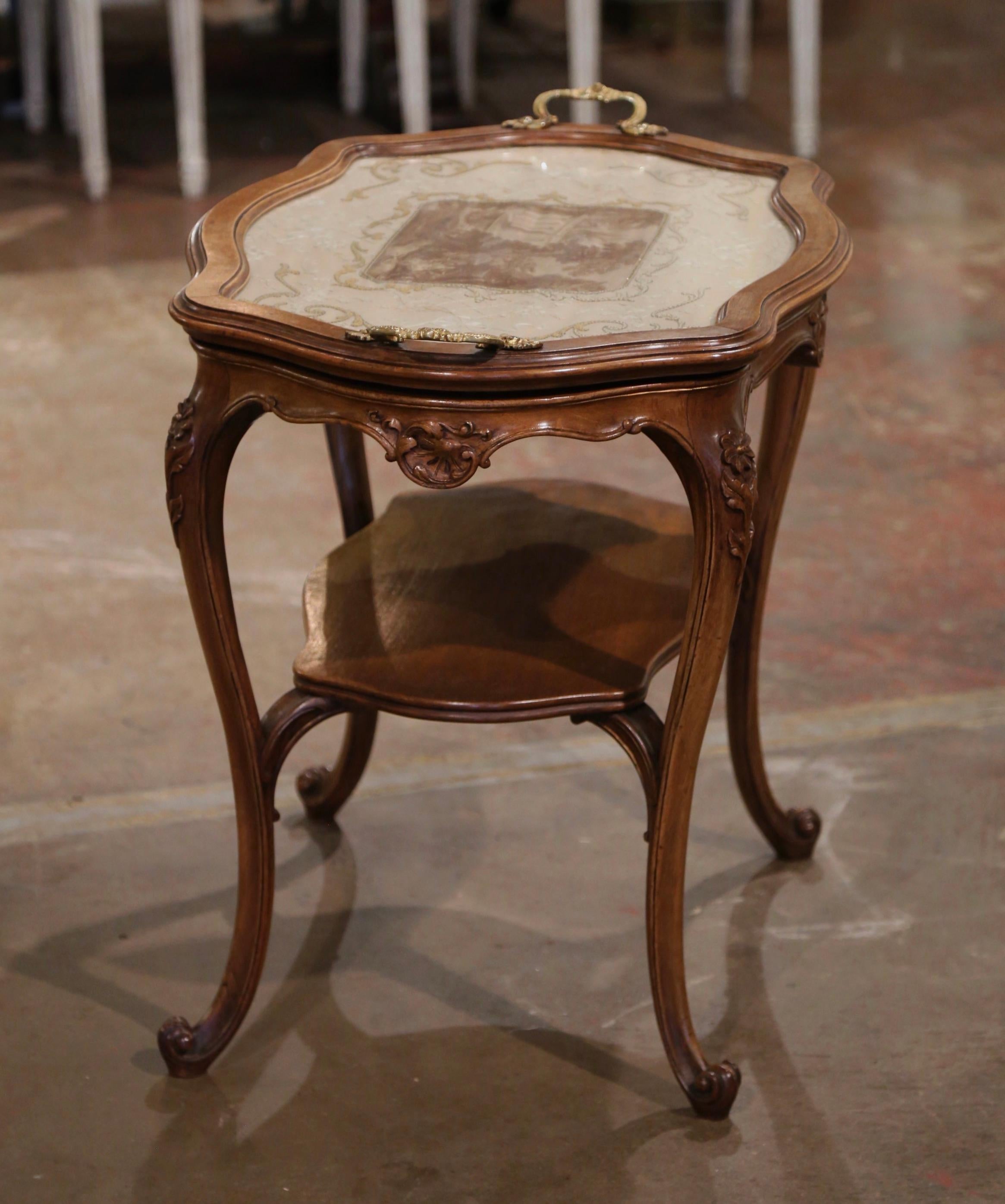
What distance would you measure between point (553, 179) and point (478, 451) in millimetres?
637

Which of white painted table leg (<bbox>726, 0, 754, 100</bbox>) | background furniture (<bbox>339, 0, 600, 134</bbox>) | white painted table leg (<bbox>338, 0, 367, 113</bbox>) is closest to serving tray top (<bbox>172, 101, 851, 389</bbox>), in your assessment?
background furniture (<bbox>339, 0, 600, 134</bbox>)

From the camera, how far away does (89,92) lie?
Answer: 445 centimetres

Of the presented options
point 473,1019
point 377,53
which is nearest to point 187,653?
point 473,1019

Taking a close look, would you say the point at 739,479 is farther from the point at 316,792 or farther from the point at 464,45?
the point at 464,45

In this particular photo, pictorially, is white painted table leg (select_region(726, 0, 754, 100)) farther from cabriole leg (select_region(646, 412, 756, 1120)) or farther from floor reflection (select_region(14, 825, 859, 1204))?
cabriole leg (select_region(646, 412, 756, 1120))

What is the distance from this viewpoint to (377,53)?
5.34 m

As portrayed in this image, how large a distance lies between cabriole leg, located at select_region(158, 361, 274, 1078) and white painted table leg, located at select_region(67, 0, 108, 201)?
3.26 m

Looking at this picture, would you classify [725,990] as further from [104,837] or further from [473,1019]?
[104,837]

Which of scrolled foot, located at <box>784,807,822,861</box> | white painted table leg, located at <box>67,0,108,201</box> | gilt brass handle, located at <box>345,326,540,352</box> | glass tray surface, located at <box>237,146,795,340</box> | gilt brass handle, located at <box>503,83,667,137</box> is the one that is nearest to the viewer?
gilt brass handle, located at <box>345,326,540,352</box>

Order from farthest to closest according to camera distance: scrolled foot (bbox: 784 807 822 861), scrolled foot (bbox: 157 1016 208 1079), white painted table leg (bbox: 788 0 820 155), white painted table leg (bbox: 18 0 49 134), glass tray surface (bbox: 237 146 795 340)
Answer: white painted table leg (bbox: 18 0 49 134)
white painted table leg (bbox: 788 0 820 155)
scrolled foot (bbox: 784 807 822 861)
scrolled foot (bbox: 157 1016 208 1079)
glass tray surface (bbox: 237 146 795 340)

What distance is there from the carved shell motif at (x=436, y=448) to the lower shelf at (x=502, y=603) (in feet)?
0.92

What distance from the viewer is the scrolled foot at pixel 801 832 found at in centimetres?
197

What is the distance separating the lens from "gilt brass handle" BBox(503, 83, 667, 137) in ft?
5.85

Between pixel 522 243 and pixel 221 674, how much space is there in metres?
0.54
